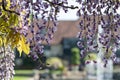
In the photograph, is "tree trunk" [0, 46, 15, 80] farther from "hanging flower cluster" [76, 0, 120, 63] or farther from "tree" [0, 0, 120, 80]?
"hanging flower cluster" [76, 0, 120, 63]

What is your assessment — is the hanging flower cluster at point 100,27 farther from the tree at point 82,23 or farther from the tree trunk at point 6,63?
the tree trunk at point 6,63

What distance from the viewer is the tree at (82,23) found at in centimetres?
206

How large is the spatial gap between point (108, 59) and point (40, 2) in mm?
393

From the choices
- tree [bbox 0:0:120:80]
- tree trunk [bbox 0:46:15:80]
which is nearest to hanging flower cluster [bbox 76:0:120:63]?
tree [bbox 0:0:120:80]

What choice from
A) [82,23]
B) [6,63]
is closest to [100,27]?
[82,23]

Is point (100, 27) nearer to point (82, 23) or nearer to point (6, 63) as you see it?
point (82, 23)

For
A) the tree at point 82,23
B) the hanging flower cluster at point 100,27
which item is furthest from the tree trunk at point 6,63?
the hanging flower cluster at point 100,27

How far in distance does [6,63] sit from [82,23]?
502 mm

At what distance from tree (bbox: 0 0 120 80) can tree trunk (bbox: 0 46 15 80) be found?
203mm

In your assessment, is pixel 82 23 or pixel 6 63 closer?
pixel 82 23

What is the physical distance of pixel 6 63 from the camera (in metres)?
2.37

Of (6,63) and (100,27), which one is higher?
(100,27)

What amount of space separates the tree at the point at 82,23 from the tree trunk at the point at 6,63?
0.67ft

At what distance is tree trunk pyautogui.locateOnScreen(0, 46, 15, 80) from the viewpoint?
235cm
